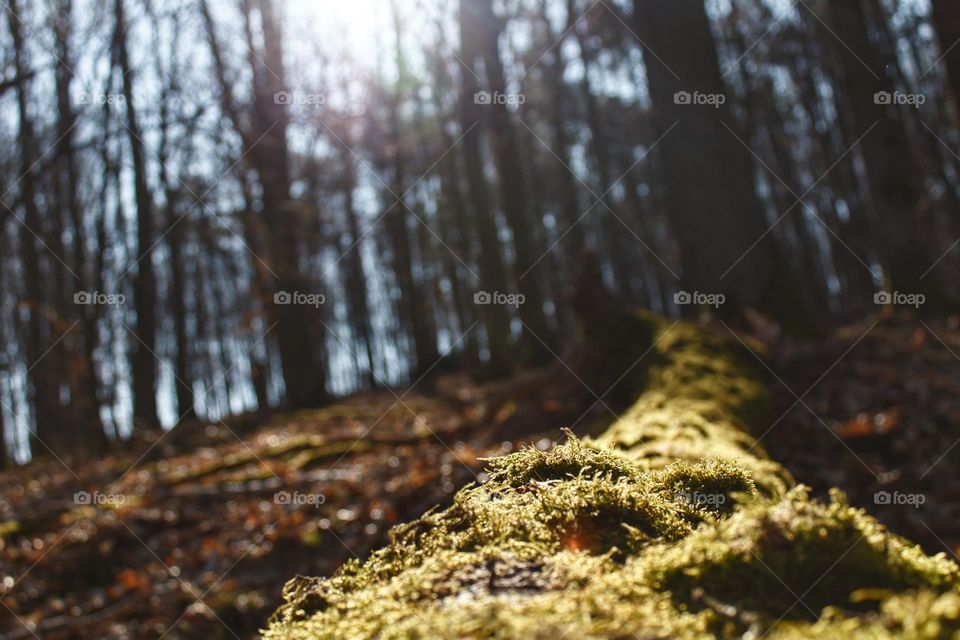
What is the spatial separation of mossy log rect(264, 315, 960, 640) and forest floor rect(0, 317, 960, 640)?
3.10 meters

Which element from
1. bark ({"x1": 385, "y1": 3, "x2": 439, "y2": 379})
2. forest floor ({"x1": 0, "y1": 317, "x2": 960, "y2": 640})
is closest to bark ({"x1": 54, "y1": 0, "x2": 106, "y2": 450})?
forest floor ({"x1": 0, "y1": 317, "x2": 960, "y2": 640})

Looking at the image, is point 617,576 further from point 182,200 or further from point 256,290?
point 182,200

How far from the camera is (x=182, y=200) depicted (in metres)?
16.7

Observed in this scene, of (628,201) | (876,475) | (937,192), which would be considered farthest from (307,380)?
(628,201)

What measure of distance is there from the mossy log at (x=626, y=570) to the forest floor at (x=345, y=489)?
3100mm

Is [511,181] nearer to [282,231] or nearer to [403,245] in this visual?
[282,231]

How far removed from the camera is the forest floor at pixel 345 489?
4.75m

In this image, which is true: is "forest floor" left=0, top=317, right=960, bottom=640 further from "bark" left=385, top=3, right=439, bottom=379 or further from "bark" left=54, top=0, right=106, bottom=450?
"bark" left=385, top=3, right=439, bottom=379

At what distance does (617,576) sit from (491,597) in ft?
0.73

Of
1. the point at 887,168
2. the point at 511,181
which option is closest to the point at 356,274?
the point at 511,181

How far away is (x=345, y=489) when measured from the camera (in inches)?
245

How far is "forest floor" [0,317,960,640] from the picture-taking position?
475 centimetres

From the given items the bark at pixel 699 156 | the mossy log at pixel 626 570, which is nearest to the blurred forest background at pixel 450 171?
the bark at pixel 699 156

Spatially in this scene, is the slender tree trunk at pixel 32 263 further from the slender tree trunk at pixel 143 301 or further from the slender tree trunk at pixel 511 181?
the slender tree trunk at pixel 511 181
